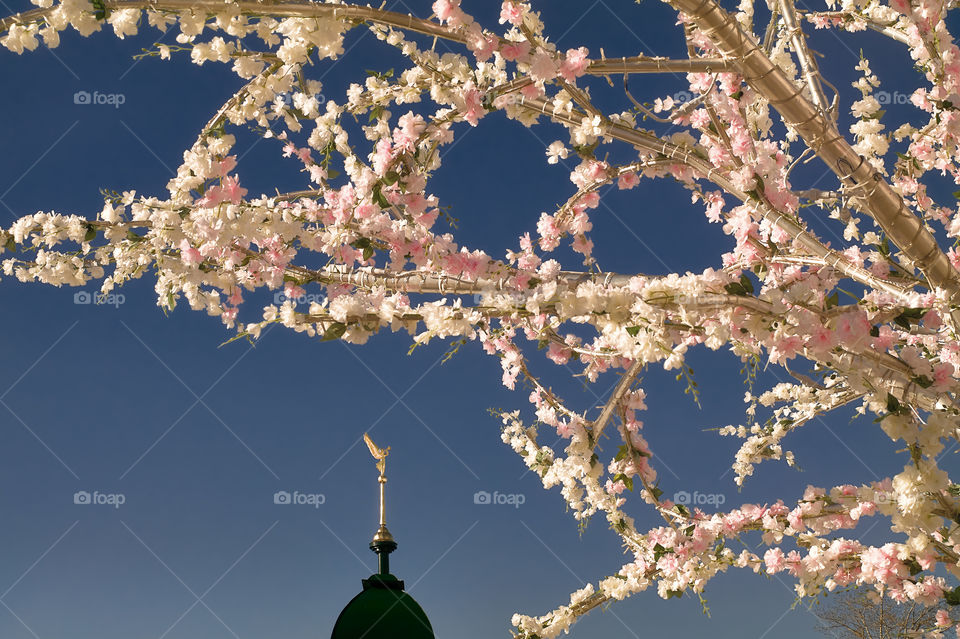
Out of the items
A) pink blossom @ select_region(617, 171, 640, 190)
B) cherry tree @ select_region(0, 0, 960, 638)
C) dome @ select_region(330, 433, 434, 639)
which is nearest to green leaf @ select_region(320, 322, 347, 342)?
cherry tree @ select_region(0, 0, 960, 638)

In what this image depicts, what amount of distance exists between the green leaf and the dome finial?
5.96m

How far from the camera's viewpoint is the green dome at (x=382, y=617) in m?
6.70

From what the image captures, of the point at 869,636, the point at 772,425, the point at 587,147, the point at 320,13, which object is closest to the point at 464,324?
the point at 320,13

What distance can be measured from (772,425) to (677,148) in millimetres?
3151

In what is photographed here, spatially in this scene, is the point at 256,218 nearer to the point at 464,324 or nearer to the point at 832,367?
the point at 464,324

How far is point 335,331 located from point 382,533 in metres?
6.57

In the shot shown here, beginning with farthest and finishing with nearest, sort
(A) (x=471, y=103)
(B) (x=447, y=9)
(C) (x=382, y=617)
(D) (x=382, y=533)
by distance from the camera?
1. (D) (x=382, y=533)
2. (C) (x=382, y=617)
3. (A) (x=471, y=103)
4. (B) (x=447, y=9)

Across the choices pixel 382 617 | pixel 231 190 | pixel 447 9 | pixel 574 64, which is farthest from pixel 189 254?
pixel 382 617

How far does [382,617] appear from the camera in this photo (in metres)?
6.84

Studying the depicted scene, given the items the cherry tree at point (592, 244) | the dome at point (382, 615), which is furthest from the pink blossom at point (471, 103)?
the dome at point (382, 615)

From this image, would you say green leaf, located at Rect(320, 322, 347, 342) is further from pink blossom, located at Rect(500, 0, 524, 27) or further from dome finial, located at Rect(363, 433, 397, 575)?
dome finial, located at Rect(363, 433, 397, 575)

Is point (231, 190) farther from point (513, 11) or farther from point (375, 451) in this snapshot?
point (375, 451)

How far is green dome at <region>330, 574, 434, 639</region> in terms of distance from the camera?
6.70 m

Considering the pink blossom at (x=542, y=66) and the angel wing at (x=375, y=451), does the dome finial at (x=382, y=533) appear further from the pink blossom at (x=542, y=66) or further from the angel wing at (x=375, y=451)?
the pink blossom at (x=542, y=66)
